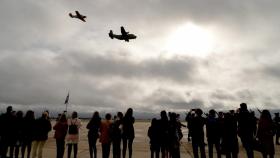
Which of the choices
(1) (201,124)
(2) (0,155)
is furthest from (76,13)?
(1) (201,124)

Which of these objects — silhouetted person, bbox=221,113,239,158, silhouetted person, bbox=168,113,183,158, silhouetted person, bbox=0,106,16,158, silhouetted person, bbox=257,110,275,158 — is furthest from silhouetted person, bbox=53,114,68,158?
silhouetted person, bbox=257,110,275,158

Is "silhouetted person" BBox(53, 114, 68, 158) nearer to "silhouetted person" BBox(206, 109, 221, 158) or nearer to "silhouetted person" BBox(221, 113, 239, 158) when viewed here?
"silhouetted person" BBox(206, 109, 221, 158)

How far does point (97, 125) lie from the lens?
14188 millimetres

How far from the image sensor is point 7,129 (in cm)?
1355

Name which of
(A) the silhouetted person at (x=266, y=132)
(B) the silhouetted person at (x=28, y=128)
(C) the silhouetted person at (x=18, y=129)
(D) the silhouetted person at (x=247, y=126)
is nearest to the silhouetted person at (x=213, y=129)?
(D) the silhouetted person at (x=247, y=126)

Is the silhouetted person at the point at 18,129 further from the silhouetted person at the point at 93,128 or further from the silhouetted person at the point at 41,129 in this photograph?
the silhouetted person at the point at 93,128

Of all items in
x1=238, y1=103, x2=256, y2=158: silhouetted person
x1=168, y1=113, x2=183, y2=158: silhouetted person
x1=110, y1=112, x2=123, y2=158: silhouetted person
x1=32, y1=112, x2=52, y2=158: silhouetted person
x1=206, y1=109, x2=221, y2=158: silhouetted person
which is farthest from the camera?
x1=32, y1=112, x2=52, y2=158: silhouetted person

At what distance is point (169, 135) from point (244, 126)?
2692 mm

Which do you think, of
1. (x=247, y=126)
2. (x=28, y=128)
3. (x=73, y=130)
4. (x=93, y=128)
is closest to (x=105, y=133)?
(x=93, y=128)

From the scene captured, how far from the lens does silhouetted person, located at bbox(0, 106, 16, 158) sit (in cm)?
1348

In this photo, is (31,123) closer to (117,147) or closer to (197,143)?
(117,147)

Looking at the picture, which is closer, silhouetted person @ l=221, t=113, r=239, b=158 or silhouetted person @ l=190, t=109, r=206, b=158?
silhouetted person @ l=221, t=113, r=239, b=158

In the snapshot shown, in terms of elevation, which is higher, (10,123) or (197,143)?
(10,123)

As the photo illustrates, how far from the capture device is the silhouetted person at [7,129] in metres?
13.5
